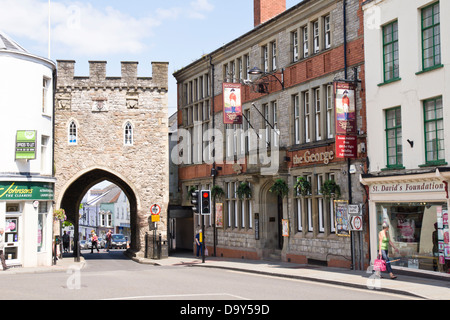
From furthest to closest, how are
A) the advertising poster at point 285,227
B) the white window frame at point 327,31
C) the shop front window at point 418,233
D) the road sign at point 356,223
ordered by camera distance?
1. the advertising poster at point 285,227
2. the white window frame at point 327,31
3. the road sign at point 356,223
4. the shop front window at point 418,233

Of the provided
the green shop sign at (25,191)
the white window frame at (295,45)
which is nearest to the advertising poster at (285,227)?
the white window frame at (295,45)

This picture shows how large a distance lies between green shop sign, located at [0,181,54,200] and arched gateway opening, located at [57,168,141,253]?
24.5 feet

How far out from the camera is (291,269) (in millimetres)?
21344

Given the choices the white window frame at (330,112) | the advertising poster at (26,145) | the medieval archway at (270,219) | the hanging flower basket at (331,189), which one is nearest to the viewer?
the hanging flower basket at (331,189)

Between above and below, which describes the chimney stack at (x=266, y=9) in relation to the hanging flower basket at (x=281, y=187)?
above

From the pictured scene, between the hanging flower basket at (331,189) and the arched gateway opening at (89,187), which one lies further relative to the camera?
the arched gateway opening at (89,187)

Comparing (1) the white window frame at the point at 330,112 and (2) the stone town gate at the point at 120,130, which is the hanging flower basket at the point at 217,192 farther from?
(1) the white window frame at the point at 330,112

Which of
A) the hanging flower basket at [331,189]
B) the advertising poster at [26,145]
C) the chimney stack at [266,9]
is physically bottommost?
the hanging flower basket at [331,189]

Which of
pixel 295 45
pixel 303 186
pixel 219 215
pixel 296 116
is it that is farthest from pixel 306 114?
pixel 219 215

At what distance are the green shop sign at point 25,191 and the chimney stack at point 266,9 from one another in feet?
43.6

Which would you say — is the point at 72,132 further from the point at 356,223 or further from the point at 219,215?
the point at 356,223

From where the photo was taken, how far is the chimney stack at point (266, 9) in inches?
1201

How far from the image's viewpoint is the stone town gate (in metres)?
34.2

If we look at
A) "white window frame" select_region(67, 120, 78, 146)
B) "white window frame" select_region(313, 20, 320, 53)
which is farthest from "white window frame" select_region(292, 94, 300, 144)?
"white window frame" select_region(67, 120, 78, 146)
